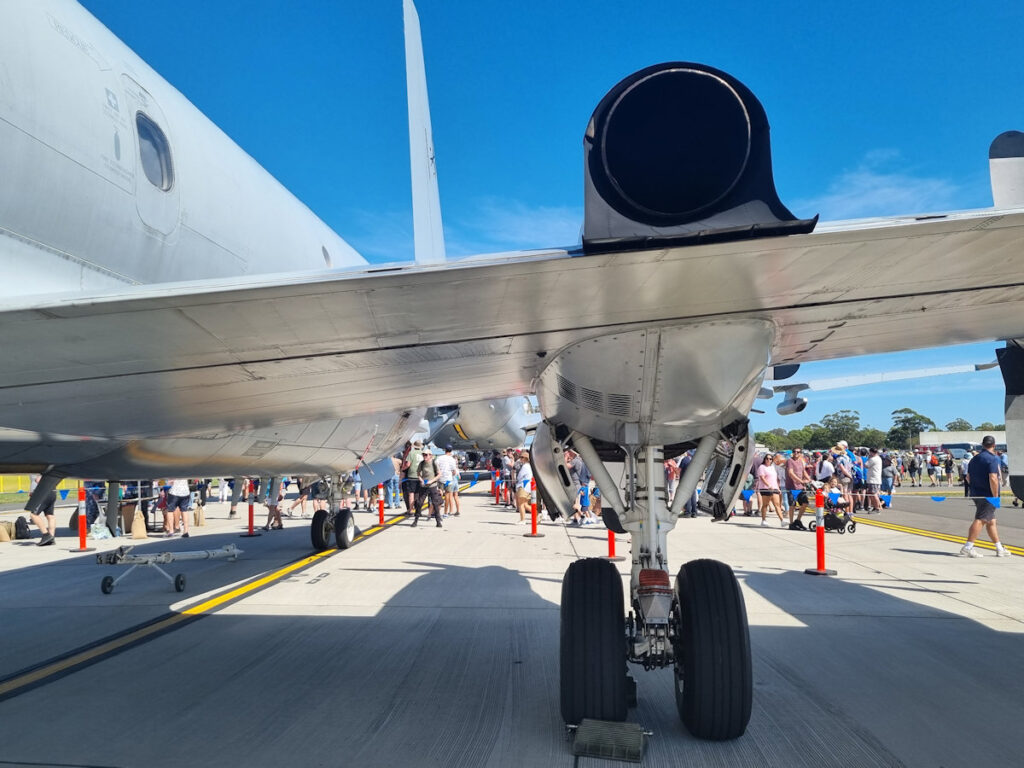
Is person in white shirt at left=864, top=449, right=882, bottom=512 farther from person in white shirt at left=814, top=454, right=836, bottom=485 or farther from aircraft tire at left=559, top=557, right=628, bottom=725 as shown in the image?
aircraft tire at left=559, top=557, right=628, bottom=725

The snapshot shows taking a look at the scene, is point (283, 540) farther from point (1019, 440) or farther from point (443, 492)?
point (1019, 440)

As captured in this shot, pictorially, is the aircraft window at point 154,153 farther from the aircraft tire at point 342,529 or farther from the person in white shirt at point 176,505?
the person in white shirt at point 176,505

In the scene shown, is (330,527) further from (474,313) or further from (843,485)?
(843,485)

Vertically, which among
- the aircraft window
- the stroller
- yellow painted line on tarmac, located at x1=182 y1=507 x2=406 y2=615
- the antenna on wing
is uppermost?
the antenna on wing

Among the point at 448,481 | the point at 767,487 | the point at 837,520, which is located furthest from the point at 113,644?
the point at 767,487

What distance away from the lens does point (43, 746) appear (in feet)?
12.2

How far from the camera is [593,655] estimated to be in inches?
148

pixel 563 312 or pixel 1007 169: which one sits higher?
pixel 1007 169

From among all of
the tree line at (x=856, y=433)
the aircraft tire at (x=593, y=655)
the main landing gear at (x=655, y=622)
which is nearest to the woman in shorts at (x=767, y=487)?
the main landing gear at (x=655, y=622)

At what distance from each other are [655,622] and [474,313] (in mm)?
2183

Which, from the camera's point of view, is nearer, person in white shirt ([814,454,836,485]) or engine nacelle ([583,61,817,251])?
engine nacelle ([583,61,817,251])

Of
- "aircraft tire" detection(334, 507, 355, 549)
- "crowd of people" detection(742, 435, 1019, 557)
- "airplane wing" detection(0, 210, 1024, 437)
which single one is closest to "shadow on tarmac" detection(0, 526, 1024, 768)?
"airplane wing" detection(0, 210, 1024, 437)

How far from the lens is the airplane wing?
83.6 inches

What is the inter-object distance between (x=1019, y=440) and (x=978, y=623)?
10.4ft
